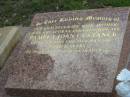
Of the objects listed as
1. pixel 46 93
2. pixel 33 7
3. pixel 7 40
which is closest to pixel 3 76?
pixel 7 40

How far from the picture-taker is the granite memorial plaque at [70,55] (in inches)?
123

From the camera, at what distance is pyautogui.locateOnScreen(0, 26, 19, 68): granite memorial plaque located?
12.4 ft

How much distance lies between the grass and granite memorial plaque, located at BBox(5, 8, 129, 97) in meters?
1.30

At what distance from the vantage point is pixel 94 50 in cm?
337

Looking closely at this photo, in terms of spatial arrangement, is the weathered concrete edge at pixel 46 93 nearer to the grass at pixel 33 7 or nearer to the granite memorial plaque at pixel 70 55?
the granite memorial plaque at pixel 70 55

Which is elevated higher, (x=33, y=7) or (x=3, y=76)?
(x=3, y=76)

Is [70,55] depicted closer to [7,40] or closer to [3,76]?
[3,76]

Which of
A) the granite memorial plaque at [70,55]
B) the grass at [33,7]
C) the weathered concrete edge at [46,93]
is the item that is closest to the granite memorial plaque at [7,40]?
the granite memorial plaque at [70,55]

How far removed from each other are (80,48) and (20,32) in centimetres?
96

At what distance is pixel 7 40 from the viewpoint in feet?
12.8

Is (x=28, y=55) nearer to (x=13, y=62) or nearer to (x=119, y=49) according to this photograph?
(x=13, y=62)

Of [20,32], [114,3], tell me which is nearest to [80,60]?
[20,32]

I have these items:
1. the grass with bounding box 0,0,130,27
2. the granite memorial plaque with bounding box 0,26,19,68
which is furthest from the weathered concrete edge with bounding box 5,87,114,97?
the grass with bounding box 0,0,130,27

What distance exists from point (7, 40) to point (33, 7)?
1.52 metres
